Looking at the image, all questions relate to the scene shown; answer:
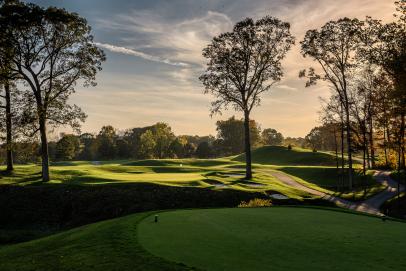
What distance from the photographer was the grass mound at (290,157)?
86688 mm

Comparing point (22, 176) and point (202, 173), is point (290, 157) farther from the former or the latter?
point (22, 176)

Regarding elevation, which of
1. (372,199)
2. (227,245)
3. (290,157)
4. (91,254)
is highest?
(290,157)

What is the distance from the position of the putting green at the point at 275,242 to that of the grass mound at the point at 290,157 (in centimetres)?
7349

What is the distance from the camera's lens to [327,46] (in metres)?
42.9

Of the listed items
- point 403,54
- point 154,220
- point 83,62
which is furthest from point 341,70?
point 154,220

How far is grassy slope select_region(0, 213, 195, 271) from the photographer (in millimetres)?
9742

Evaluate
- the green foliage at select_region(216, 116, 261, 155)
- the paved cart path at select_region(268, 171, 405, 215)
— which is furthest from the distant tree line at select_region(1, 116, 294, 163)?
the paved cart path at select_region(268, 171, 405, 215)

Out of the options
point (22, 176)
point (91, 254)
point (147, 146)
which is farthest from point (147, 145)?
point (91, 254)

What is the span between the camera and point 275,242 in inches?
423

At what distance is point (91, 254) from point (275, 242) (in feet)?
17.6

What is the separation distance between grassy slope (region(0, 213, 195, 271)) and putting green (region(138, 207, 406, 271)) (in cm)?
41

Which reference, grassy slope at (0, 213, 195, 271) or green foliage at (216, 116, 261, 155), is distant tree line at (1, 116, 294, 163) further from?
grassy slope at (0, 213, 195, 271)

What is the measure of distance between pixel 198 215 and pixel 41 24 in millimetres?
28171

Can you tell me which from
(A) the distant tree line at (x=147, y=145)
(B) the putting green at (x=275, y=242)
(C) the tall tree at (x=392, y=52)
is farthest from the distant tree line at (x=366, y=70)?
(A) the distant tree line at (x=147, y=145)
